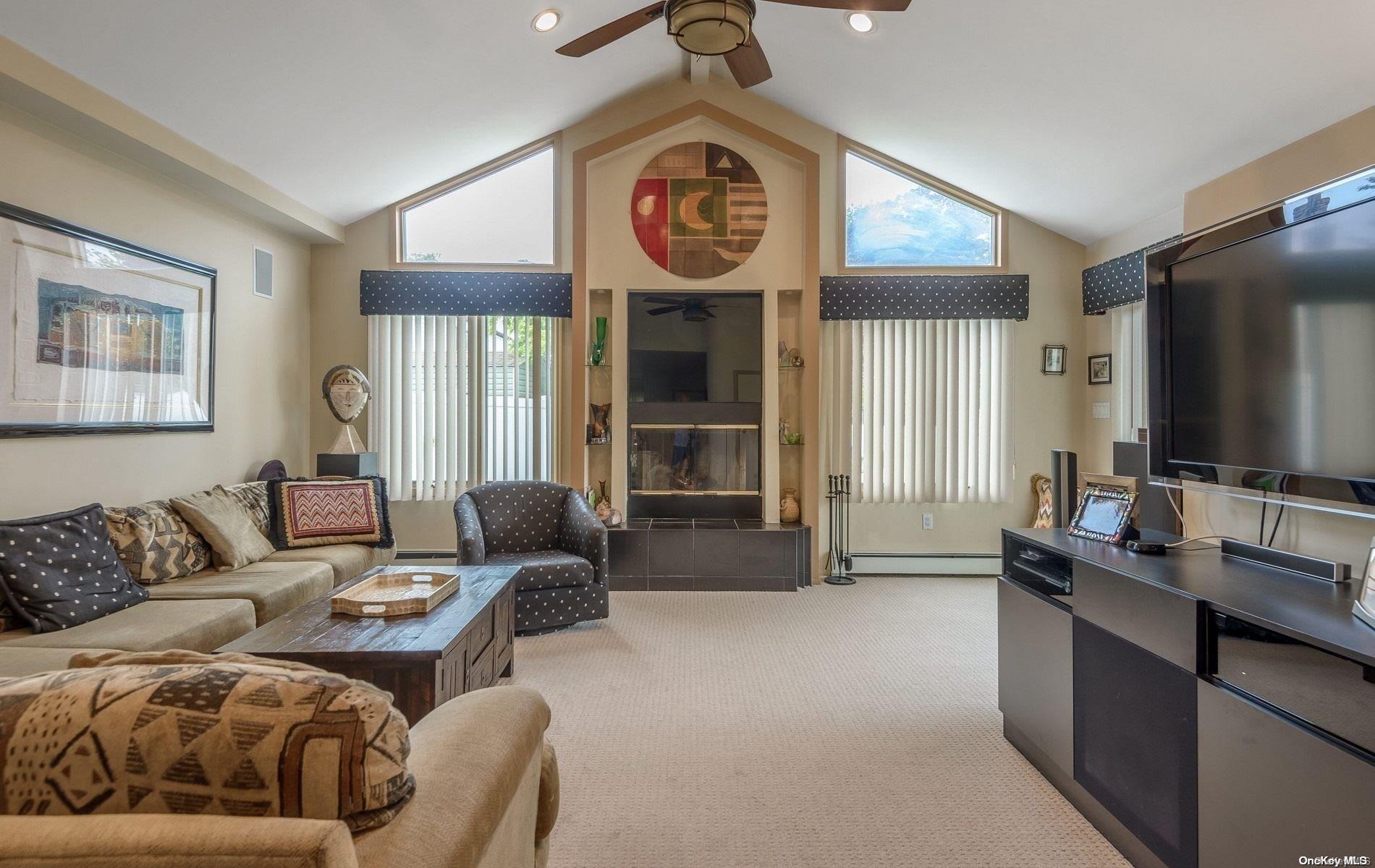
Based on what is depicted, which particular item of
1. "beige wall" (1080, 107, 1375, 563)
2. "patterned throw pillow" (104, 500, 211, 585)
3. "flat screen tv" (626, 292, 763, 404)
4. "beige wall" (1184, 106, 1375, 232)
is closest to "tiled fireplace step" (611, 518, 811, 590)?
"flat screen tv" (626, 292, 763, 404)

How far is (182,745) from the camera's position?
31.9 inches

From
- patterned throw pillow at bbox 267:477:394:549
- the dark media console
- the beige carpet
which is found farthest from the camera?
patterned throw pillow at bbox 267:477:394:549

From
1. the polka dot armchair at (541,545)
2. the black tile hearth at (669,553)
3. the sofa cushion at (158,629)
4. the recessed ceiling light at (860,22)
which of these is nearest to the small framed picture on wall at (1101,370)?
the recessed ceiling light at (860,22)

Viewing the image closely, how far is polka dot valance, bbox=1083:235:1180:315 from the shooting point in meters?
4.77

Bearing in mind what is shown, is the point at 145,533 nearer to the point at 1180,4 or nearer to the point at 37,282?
the point at 37,282

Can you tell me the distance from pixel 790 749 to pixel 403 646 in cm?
140

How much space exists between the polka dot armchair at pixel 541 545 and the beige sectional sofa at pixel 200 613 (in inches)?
29.2

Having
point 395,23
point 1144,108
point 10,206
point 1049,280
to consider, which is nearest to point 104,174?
point 10,206

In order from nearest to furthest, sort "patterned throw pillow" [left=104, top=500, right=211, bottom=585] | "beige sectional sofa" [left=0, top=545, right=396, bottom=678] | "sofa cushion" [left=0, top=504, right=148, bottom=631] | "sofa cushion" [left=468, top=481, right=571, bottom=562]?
1. "beige sectional sofa" [left=0, top=545, right=396, bottom=678]
2. "sofa cushion" [left=0, top=504, right=148, bottom=631]
3. "patterned throw pillow" [left=104, top=500, right=211, bottom=585]
4. "sofa cushion" [left=468, top=481, right=571, bottom=562]

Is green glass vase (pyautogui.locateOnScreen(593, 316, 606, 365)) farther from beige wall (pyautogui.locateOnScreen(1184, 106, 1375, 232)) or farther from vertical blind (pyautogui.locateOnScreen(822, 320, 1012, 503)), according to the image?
beige wall (pyautogui.locateOnScreen(1184, 106, 1375, 232))

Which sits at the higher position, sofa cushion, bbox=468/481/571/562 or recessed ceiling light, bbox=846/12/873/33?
recessed ceiling light, bbox=846/12/873/33

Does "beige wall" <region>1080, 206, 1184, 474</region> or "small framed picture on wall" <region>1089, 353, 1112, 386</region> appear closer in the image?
"beige wall" <region>1080, 206, 1184, 474</region>

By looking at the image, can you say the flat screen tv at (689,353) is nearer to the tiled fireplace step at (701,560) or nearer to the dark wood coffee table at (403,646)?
the tiled fireplace step at (701,560)

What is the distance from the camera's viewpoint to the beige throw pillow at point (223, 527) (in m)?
3.62
